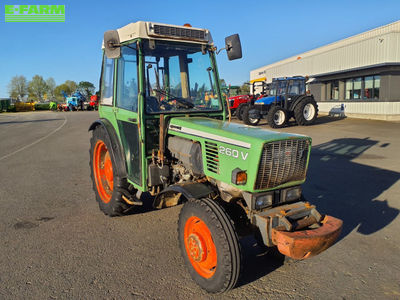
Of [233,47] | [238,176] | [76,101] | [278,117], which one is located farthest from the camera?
[76,101]

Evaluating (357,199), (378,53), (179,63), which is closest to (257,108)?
(378,53)

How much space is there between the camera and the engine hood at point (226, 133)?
8.64 feet

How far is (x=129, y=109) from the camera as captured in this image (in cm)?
372

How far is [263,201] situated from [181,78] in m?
1.99

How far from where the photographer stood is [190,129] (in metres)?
3.16

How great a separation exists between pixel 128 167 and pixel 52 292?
161 cm

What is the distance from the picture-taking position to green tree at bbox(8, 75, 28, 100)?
95.2 m

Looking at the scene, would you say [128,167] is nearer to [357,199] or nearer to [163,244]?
[163,244]

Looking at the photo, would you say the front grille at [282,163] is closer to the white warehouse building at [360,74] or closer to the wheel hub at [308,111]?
the wheel hub at [308,111]

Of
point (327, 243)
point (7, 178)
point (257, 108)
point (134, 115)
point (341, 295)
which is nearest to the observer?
point (327, 243)

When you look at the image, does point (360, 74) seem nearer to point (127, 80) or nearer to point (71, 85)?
point (127, 80)

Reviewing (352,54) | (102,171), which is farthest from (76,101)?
(102,171)

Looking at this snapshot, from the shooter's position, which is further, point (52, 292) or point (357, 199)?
point (357, 199)

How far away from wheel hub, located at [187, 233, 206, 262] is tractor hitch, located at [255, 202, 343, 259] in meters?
0.55
